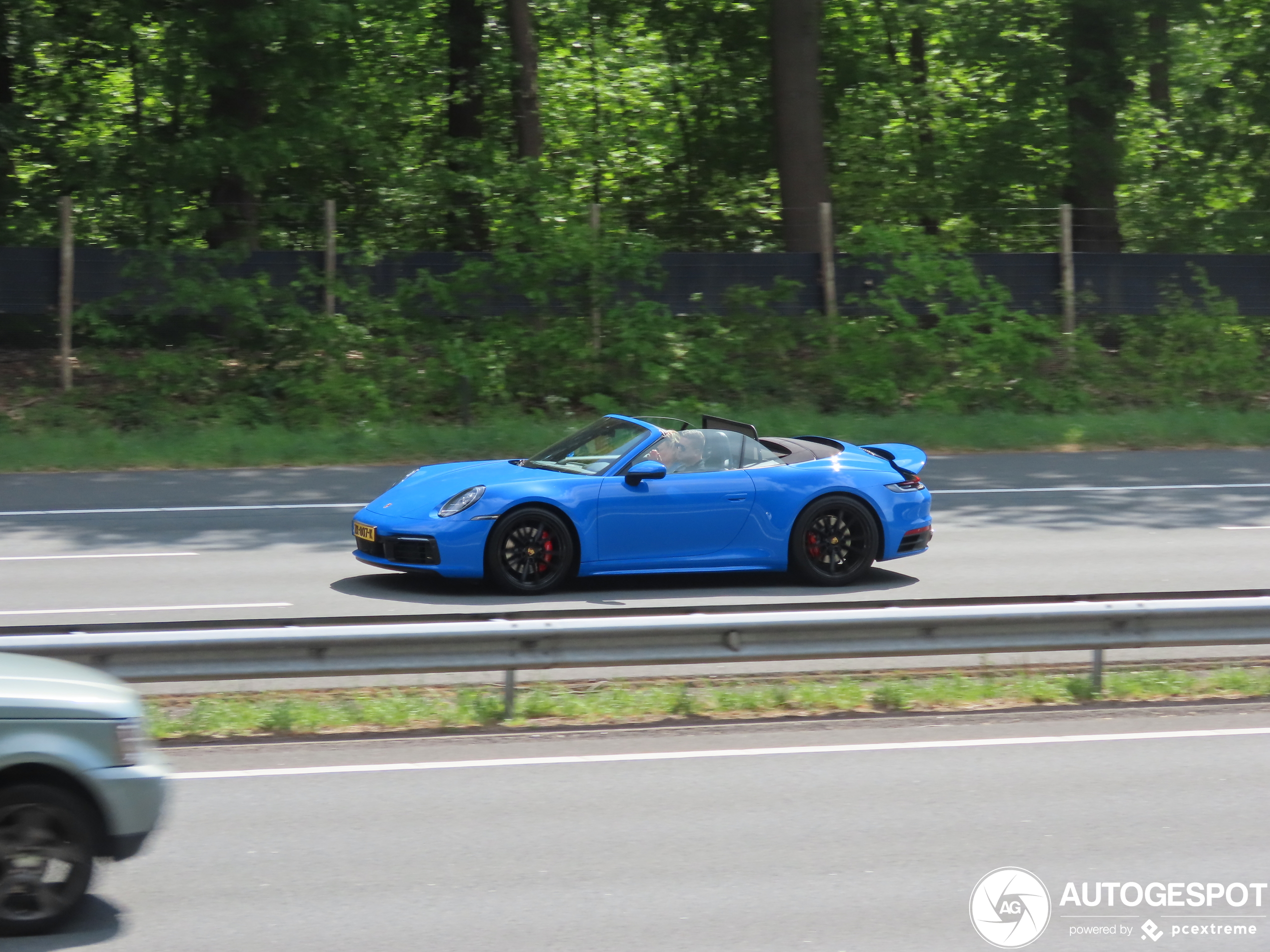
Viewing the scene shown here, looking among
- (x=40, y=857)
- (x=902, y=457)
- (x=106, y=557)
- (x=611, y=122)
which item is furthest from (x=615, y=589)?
(x=611, y=122)

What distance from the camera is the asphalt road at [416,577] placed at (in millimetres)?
10047

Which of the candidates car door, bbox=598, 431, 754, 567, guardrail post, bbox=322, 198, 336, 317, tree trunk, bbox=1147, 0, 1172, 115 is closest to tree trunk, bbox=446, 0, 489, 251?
guardrail post, bbox=322, 198, 336, 317

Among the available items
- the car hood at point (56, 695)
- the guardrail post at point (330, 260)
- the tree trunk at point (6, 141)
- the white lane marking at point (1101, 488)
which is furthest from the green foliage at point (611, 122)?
the car hood at point (56, 695)

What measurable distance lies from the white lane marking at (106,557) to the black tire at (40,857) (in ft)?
23.7

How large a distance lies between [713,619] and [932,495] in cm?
806

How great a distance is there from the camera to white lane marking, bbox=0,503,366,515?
13.7 meters

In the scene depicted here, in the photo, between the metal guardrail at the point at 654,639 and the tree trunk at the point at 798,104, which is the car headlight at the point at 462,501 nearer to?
the metal guardrail at the point at 654,639

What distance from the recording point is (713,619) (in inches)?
286

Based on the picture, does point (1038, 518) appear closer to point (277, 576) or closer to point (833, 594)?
point (833, 594)

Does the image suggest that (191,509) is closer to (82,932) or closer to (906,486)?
(906,486)

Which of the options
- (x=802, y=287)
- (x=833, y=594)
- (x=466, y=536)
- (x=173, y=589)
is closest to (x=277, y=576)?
(x=173, y=589)

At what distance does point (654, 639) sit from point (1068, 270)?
55.9 feet

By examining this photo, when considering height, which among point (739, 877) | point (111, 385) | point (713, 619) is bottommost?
point (739, 877)

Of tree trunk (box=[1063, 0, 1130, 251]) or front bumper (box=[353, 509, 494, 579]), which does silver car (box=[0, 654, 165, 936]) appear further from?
tree trunk (box=[1063, 0, 1130, 251])
